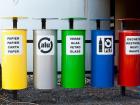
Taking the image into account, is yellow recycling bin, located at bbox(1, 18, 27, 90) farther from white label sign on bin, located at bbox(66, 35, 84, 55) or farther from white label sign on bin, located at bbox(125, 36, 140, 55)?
white label sign on bin, located at bbox(125, 36, 140, 55)

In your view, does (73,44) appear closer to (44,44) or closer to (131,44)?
(44,44)

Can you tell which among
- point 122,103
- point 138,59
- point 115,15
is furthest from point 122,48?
point 115,15

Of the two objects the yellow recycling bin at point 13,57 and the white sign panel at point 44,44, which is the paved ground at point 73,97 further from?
the white sign panel at point 44,44

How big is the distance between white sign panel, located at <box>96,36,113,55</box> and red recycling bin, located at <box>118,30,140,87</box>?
0.21 meters

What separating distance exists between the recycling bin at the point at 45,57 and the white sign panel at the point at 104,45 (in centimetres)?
62

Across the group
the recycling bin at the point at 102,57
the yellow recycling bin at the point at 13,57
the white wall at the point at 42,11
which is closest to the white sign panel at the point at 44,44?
the yellow recycling bin at the point at 13,57

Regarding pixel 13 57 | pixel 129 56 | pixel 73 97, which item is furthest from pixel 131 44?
pixel 13 57

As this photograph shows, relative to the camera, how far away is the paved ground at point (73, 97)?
639 centimetres

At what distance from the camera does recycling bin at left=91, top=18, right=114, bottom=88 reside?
21.3 ft

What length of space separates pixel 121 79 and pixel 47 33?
1303mm

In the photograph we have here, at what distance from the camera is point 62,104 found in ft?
20.6

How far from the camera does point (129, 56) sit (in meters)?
6.59

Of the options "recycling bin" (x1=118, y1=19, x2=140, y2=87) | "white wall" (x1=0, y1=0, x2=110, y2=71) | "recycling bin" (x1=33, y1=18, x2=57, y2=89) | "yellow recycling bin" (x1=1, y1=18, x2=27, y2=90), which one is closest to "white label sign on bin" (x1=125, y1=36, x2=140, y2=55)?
"recycling bin" (x1=118, y1=19, x2=140, y2=87)

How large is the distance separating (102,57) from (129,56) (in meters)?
0.40
